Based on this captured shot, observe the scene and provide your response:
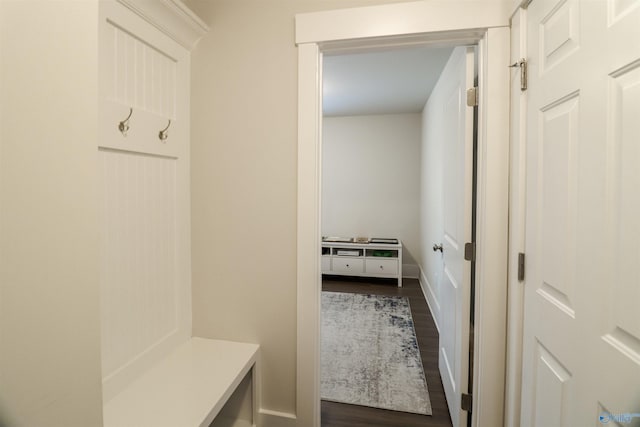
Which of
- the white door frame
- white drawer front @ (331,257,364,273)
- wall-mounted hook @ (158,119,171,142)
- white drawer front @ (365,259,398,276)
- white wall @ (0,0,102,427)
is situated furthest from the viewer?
white drawer front @ (331,257,364,273)

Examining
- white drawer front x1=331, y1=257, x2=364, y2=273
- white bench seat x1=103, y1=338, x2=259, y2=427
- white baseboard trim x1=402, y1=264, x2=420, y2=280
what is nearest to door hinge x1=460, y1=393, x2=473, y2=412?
white bench seat x1=103, y1=338, x2=259, y2=427

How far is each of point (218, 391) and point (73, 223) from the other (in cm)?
100

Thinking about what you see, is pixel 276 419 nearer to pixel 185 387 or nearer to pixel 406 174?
pixel 185 387

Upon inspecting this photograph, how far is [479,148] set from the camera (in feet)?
4.56

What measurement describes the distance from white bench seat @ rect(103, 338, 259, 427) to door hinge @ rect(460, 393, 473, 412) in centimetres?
106

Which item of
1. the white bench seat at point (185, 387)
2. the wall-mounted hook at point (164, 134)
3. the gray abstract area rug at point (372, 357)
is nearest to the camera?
the white bench seat at point (185, 387)

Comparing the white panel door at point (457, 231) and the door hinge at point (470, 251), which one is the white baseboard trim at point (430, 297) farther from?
the door hinge at point (470, 251)

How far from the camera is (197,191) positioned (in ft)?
5.37

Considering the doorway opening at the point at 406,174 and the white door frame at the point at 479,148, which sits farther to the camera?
the doorway opening at the point at 406,174

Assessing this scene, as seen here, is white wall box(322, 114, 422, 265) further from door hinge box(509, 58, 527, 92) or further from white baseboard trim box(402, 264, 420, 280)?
door hinge box(509, 58, 527, 92)

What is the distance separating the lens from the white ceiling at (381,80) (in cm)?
260

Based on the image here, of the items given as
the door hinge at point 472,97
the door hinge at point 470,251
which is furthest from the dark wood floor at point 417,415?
the door hinge at point 472,97

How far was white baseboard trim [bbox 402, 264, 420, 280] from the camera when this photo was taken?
462 cm

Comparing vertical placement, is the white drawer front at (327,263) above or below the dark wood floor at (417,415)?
above
